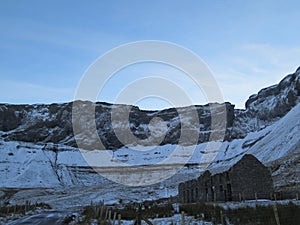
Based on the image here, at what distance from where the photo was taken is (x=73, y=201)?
178 feet

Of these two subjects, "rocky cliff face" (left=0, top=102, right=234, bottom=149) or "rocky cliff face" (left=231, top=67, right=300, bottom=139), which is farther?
"rocky cliff face" (left=0, top=102, right=234, bottom=149)

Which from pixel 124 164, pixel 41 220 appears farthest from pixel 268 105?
pixel 41 220

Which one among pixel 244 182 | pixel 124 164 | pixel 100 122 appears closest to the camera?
pixel 244 182

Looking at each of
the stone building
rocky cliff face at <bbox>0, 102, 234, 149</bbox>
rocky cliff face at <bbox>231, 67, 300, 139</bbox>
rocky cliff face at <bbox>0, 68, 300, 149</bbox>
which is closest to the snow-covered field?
rocky cliff face at <bbox>231, 67, 300, 139</bbox>

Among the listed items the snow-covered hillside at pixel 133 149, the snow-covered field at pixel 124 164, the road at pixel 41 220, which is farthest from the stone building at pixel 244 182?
the snow-covered field at pixel 124 164

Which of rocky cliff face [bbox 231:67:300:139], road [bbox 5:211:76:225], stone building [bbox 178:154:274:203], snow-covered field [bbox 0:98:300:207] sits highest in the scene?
rocky cliff face [bbox 231:67:300:139]

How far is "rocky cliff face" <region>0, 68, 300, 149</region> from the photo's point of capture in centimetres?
12481

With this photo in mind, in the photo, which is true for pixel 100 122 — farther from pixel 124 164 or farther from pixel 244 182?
pixel 244 182

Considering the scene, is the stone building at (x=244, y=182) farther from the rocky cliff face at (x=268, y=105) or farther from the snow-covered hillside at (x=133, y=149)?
the rocky cliff face at (x=268, y=105)

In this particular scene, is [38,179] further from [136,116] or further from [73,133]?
[136,116]

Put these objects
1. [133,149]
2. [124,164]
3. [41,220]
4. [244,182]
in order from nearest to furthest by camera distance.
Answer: [41,220] < [244,182] < [124,164] < [133,149]

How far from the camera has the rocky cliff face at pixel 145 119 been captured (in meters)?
125

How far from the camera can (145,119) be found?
17238 centimetres

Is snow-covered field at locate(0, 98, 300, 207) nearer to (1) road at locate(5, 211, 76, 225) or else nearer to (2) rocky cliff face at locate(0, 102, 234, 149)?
(2) rocky cliff face at locate(0, 102, 234, 149)
